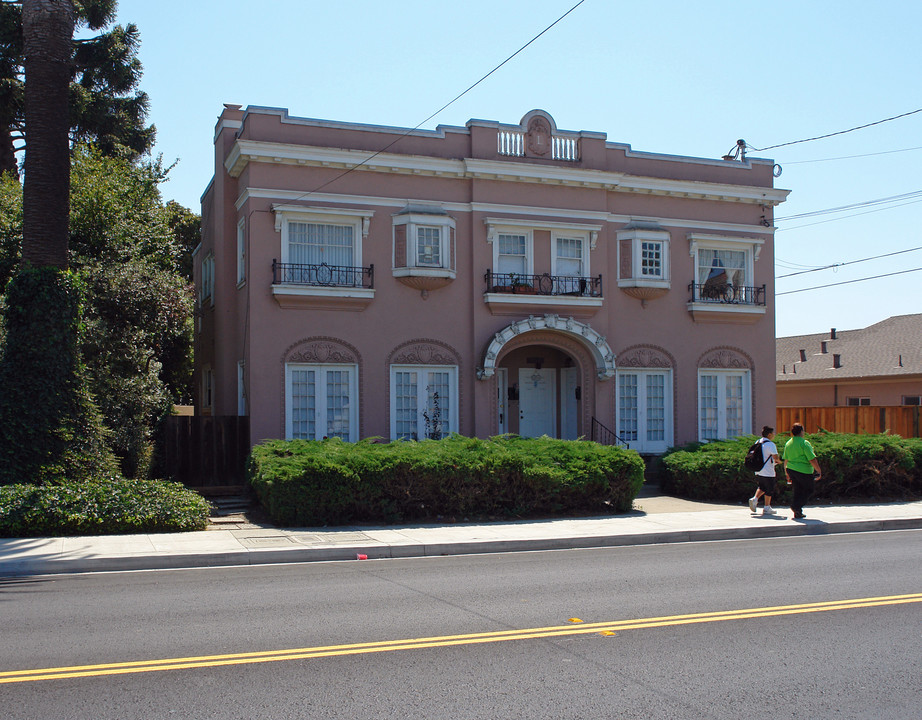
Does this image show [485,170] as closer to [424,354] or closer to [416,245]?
[416,245]

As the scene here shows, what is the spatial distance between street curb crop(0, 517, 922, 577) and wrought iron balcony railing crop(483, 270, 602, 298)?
7.73 meters

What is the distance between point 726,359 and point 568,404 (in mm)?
4193

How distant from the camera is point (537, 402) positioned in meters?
22.1

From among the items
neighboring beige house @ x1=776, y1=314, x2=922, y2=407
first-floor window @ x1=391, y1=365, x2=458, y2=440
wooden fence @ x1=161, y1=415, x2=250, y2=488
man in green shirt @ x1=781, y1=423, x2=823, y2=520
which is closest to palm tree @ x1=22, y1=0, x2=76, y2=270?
wooden fence @ x1=161, y1=415, x2=250, y2=488

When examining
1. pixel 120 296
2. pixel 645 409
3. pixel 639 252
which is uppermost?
pixel 639 252

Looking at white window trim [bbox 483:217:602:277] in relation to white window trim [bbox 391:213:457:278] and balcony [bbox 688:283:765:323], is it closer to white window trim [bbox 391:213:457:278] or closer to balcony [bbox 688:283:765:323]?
white window trim [bbox 391:213:457:278]

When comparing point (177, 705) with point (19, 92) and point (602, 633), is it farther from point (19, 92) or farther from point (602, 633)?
point (19, 92)

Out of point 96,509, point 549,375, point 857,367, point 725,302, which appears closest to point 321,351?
point 549,375

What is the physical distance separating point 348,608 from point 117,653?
2.32 m

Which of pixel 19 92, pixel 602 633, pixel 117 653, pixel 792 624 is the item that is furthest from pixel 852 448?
pixel 19 92

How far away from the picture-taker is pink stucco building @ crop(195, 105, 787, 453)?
61.2 ft

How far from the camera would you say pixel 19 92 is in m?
26.0

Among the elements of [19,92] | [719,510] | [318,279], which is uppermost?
[19,92]

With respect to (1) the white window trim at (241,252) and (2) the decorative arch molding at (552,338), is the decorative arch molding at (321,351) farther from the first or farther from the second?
(2) the decorative arch molding at (552,338)
